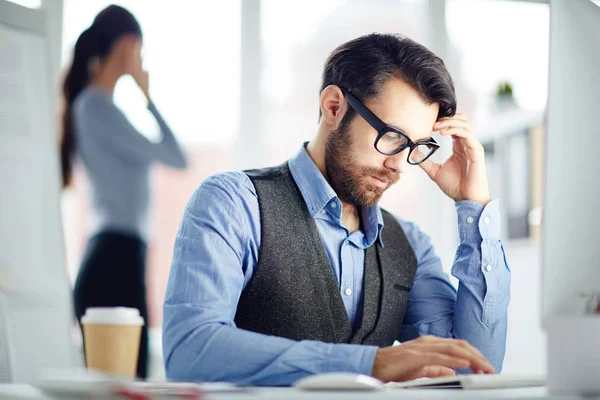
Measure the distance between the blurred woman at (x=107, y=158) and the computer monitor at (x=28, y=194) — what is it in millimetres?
1685

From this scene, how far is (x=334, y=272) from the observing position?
1525mm

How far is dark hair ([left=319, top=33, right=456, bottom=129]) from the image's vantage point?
153 cm

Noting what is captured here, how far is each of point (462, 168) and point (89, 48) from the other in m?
1.56

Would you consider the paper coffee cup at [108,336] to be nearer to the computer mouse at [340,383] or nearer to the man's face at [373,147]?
the man's face at [373,147]

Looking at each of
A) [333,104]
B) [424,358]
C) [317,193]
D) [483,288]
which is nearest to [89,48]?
[333,104]

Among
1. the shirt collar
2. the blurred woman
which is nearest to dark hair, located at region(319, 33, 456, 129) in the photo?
the shirt collar

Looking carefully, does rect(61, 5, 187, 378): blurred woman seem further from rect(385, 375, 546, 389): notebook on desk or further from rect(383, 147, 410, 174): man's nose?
rect(385, 375, 546, 389): notebook on desk

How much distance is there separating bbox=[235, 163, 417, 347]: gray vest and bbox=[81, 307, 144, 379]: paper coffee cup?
Answer: 0.66 m

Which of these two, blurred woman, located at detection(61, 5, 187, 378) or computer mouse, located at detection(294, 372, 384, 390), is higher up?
blurred woman, located at detection(61, 5, 187, 378)

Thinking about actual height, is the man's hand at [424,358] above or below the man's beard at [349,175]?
below

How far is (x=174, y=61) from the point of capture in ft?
10.4

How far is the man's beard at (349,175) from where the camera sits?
1.55m

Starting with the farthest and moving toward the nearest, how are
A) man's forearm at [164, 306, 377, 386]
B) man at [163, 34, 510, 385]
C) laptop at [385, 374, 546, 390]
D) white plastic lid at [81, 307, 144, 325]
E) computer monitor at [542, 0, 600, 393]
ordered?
white plastic lid at [81, 307, 144, 325], man at [163, 34, 510, 385], man's forearm at [164, 306, 377, 386], laptop at [385, 374, 546, 390], computer monitor at [542, 0, 600, 393]

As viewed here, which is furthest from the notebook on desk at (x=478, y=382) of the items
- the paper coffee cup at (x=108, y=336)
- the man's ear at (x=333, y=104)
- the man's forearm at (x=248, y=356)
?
the paper coffee cup at (x=108, y=336)
